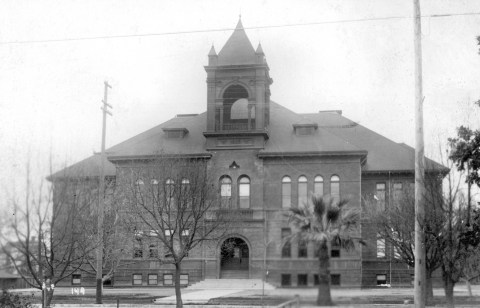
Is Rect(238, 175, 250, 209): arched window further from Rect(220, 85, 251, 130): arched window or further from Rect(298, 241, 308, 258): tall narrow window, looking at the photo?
Rect(298, 241, 308, 258): tall narrow window

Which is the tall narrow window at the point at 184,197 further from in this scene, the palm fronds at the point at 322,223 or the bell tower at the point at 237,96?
the palm fronds at the point at 322,223

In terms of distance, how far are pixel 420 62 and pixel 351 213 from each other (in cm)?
787

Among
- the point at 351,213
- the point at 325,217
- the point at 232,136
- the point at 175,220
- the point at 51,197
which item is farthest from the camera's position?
the point at 232,136

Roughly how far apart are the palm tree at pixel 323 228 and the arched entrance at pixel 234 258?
3462 cm

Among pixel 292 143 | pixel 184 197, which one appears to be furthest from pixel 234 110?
pixel 184 197

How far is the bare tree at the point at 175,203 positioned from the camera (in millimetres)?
Result: 29703

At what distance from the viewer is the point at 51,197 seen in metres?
21.3

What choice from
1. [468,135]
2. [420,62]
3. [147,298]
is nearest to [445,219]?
[468,135]

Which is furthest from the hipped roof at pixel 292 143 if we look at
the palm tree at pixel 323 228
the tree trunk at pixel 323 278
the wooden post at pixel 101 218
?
the tree trunk at pixel 323 278

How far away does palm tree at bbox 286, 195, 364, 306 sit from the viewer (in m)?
9.09

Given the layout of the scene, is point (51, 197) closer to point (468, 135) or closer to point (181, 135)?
point (468, 135)

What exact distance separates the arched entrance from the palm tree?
34621 millimetres

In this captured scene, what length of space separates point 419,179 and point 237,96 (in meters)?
32.7

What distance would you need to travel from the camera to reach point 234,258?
156ft
